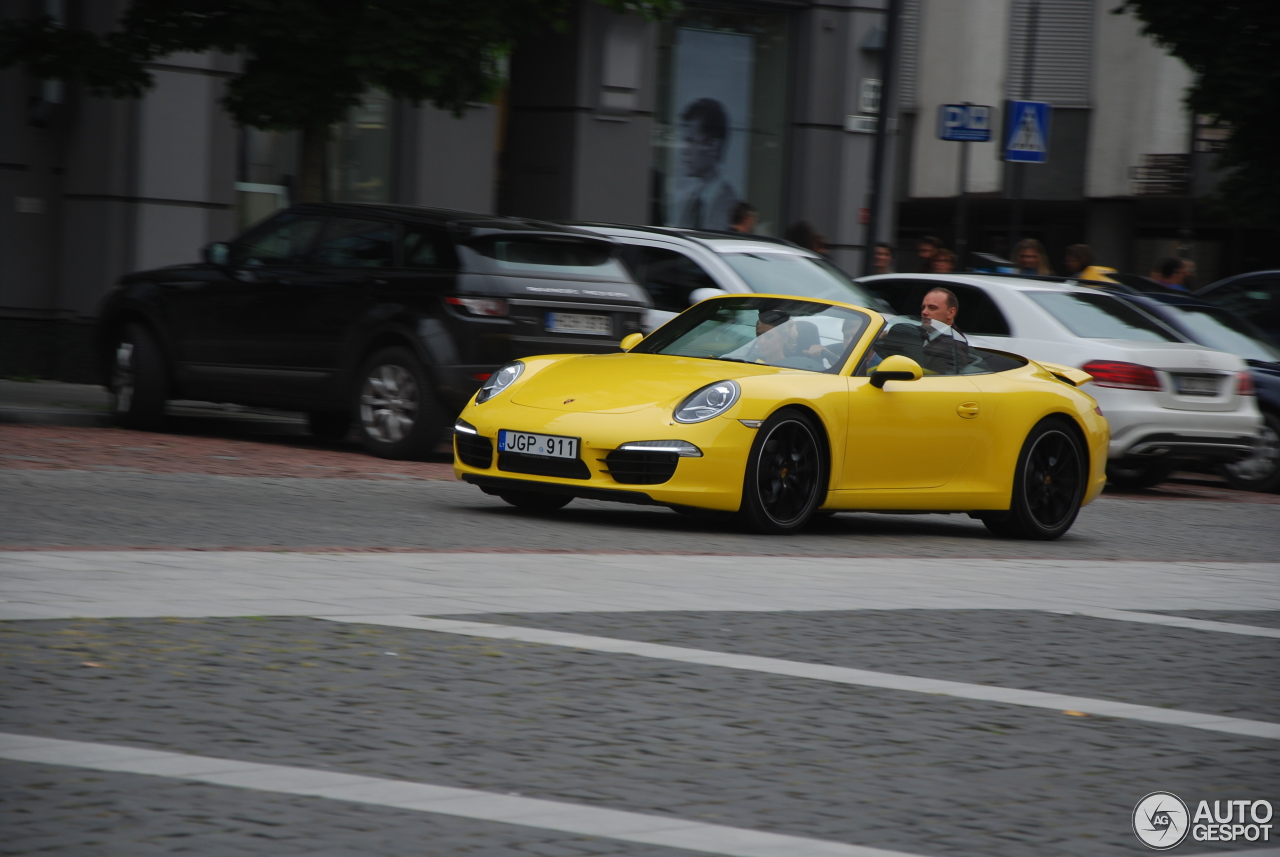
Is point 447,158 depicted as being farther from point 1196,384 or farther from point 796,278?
point 1196,384

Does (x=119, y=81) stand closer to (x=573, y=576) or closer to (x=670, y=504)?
(x=670, y=504)

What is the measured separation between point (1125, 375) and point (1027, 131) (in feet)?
17.0

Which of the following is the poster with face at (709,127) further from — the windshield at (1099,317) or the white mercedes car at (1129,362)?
the windshield at (1099,317)

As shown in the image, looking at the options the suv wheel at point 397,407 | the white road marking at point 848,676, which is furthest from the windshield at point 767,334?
the white road marking at point 848,676

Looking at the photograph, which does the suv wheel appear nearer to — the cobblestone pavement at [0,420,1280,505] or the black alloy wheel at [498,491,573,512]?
the cobblestone pavement at [0,420,1280,505]

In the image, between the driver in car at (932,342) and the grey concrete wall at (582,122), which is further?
the grey concrete wall at (582,122)

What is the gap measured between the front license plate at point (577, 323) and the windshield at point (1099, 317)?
3516 millimetres

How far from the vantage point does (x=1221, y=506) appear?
13617 mm

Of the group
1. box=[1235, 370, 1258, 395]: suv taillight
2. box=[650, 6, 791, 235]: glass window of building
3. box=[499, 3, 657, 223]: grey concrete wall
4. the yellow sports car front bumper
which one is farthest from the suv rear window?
box=[650, 6, 791, 235]: glass window of building

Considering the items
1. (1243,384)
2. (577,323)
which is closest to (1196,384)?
(1243,384)

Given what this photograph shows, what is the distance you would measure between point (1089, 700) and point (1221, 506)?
28.9 ft

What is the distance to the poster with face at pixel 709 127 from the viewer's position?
22.5 meters

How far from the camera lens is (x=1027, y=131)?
695 inches

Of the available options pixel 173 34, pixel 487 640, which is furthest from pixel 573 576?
pixel 173 34
